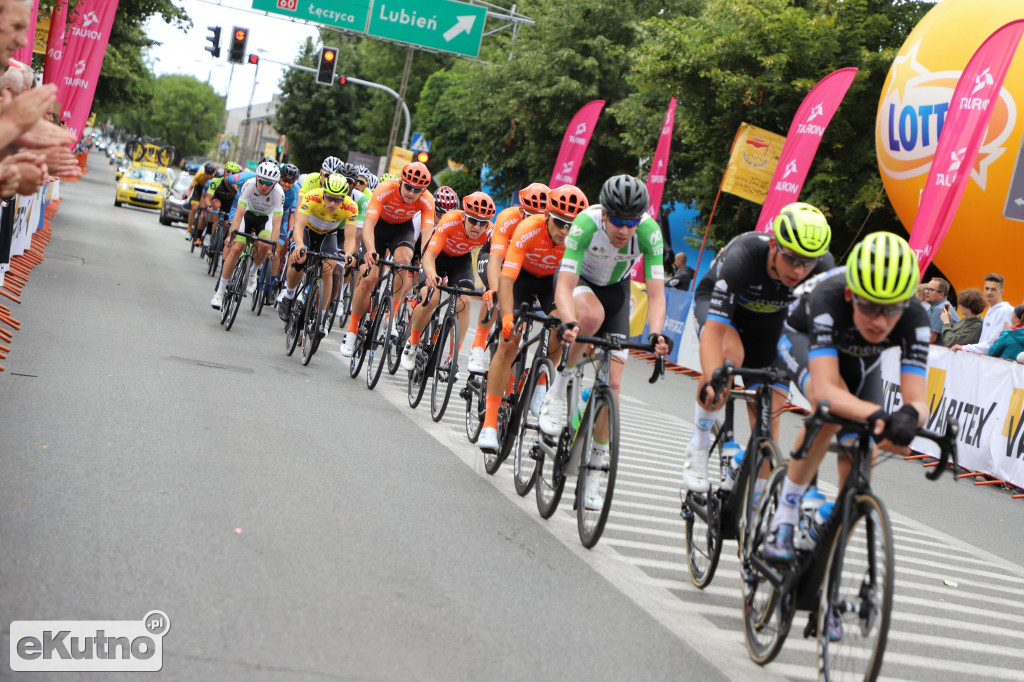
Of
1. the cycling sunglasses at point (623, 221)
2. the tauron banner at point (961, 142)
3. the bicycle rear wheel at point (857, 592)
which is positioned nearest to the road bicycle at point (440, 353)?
the cycling sunglasses at point (623, 221)

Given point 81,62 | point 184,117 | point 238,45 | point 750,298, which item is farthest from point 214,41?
point 184,117

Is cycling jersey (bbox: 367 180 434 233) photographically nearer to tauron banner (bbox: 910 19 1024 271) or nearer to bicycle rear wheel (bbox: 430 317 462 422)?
bicycle rear wheel (bbox: 430 317 462 422)

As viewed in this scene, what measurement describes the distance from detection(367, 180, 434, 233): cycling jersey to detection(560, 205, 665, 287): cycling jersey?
4.44 meters

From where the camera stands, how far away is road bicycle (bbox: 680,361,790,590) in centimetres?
562

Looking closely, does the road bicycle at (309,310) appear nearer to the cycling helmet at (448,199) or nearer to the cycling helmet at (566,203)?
the cycling helmet at (448,199)

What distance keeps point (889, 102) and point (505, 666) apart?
18967mm

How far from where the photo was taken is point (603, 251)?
729cm

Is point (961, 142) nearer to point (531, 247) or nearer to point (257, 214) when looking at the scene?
point (531, 247)

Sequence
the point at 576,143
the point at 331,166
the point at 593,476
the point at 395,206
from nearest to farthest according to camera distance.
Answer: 1. the point at 593,476
2. the point at 395,206
3. the point at 331,166
4. the point at 576,143

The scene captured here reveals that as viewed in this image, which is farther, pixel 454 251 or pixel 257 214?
pixel 257 214

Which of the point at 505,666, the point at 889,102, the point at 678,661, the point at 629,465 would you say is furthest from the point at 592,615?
the point at 889,102

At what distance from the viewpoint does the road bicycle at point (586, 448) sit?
641 centimetres

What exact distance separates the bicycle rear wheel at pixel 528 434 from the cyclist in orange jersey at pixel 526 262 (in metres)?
0.08

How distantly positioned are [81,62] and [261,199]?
176 inches
